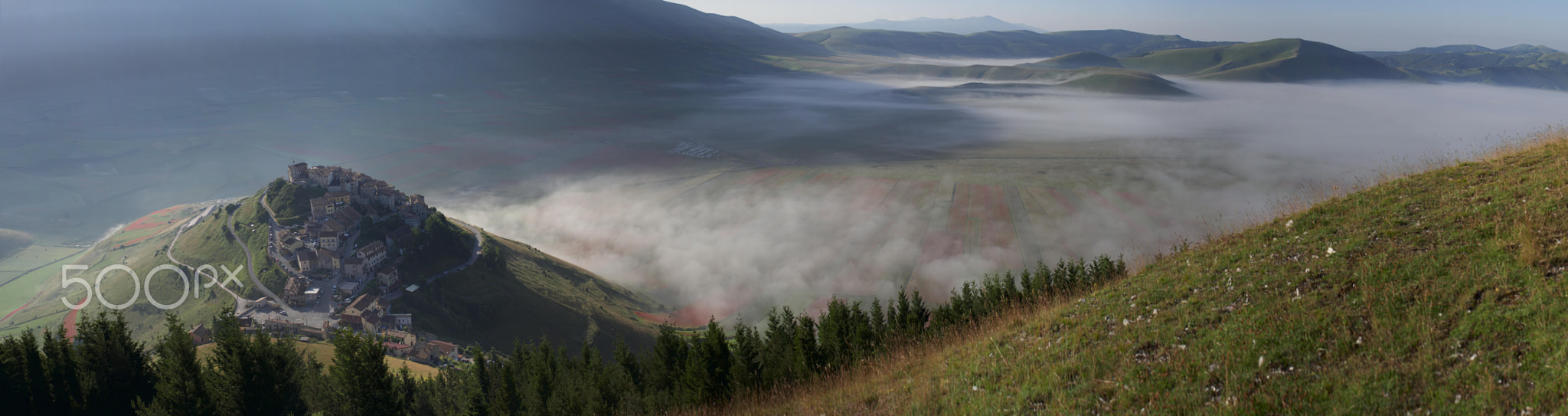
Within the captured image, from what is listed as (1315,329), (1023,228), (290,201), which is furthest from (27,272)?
(1315,329)

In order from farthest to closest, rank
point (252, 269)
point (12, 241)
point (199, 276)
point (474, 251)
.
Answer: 1. point (12, 241)
2. point (474, 251)
3. point (199, 276)
4. point (252, 269)

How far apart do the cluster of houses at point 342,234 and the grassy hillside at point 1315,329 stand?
7108 centimetres

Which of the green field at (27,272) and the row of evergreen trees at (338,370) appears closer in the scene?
the row of evergreen trees at (338,370)

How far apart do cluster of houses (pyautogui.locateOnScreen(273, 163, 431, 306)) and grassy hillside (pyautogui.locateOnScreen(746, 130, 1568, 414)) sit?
233 feet

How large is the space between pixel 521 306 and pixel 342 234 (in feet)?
68.3

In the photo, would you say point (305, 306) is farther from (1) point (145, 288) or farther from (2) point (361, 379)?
(2) point (361, 379)

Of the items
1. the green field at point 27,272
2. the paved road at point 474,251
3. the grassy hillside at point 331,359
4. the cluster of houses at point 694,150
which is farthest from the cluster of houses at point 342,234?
the cluster of houses at point 694,150

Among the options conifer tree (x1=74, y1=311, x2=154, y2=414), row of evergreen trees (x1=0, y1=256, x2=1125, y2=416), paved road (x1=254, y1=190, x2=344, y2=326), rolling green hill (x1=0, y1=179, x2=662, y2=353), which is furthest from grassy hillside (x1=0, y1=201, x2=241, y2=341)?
row of evergreen trees (x1=0, y1=256, x2=1125, y2=416)

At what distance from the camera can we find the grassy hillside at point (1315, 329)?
649 centimetres

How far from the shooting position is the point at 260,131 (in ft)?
653

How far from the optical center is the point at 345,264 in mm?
68188

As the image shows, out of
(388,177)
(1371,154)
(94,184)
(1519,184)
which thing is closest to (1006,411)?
(1519,184)

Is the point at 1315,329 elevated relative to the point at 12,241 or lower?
elevated

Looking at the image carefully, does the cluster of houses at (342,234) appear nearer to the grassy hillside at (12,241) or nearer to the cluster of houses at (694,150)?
the grassy hillside at (12,241)
